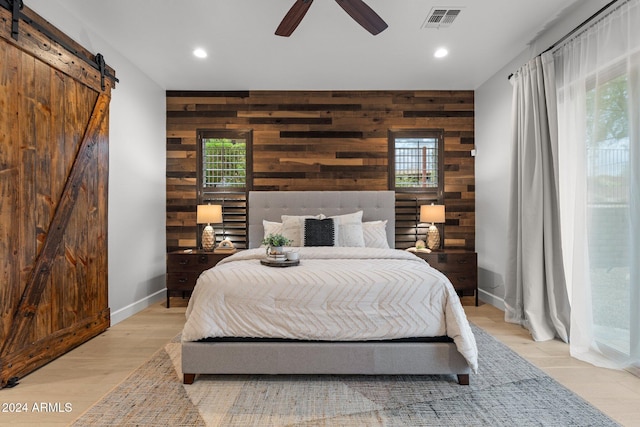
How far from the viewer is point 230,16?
10.1ft

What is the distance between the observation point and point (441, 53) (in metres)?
3.78

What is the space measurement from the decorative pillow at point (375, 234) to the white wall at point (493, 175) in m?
1.34

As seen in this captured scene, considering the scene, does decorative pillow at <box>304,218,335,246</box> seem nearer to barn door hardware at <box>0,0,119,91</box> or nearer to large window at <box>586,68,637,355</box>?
large window at <box>586,68,637,355</box>

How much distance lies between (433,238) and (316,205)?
5.03 ft

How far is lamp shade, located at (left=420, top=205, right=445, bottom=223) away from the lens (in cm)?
444

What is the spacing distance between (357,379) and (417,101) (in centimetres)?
377

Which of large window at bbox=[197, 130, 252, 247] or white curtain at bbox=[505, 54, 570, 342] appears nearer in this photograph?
white curtain at bbox=[505, 54, 570, 342]

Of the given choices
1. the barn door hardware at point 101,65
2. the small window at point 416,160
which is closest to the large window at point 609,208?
the small window at point 416,160

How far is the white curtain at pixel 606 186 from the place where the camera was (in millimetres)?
2400

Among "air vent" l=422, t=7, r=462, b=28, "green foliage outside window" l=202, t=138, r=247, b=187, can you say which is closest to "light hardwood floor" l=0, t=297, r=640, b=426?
"green foliage outside window" l=202, t=138, r=247, b=187

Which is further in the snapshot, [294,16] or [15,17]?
[294,16]

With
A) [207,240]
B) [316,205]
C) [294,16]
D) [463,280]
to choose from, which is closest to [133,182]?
[207,240]

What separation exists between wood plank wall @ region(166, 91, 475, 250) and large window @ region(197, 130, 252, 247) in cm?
11

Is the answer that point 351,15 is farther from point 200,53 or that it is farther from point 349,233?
point 349,233
